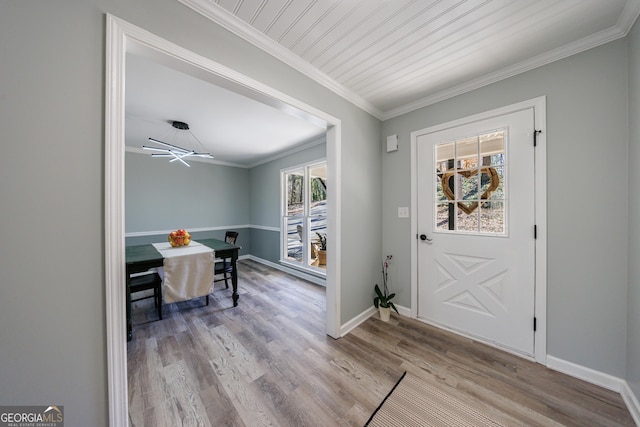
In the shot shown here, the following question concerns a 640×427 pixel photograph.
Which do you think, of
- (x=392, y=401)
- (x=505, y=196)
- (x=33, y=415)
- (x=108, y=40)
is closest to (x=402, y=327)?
(x=392, y=401)

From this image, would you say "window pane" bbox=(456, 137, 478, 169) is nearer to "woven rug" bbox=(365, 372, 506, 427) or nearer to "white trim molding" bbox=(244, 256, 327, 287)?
"woven rug" bbox=(365, 372, 506, 427)

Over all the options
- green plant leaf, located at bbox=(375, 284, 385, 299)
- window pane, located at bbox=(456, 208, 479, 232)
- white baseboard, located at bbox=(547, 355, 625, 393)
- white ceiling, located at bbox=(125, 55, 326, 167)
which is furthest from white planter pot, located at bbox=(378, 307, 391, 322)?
white ceiling, located at bbox=(125, 55, 326, 167)

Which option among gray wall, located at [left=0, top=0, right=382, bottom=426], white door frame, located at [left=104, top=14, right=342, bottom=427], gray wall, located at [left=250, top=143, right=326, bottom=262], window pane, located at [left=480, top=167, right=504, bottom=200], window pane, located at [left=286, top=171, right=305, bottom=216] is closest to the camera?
gray wall, located at [left=0, top=0, right=382, bottom=426]

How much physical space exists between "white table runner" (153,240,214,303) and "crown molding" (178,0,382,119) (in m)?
2.23

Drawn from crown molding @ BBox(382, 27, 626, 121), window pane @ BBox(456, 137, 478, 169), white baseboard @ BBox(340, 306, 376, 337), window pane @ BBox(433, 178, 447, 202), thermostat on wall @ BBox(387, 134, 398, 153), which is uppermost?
crown molding @ BBox(382, 27, 626, 121)

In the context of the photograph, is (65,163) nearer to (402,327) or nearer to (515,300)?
(402,327)

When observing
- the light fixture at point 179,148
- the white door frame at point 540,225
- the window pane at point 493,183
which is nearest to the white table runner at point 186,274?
the light fixture at point 179,148

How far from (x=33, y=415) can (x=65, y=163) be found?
1035mm

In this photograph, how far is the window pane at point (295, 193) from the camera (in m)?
4.35

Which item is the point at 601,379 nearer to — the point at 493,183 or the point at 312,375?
the point at 493,183

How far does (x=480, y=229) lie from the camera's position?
2018mm

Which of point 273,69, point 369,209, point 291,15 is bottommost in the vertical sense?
point 369,209

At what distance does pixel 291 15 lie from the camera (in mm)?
1354

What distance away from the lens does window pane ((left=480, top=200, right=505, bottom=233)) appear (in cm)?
190
